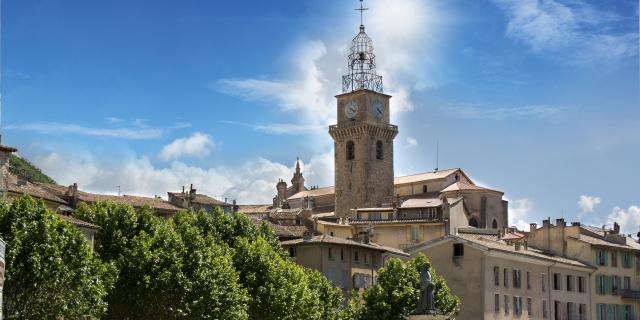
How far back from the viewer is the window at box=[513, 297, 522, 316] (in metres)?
77.0

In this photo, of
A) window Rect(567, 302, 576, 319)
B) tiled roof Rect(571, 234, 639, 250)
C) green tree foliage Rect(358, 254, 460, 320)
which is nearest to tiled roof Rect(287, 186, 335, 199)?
tiled roof Rect(571, 234, 639, 250)

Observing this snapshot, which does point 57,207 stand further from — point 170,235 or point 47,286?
point 47,286

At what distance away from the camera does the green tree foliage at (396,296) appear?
63281 millimetres

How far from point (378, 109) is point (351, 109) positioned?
354 centimetres

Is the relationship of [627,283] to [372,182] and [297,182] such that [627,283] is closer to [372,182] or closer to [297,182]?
[372,182]

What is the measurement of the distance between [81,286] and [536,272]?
45838mm

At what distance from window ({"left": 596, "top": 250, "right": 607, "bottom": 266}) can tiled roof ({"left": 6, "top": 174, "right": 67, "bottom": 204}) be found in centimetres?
4566

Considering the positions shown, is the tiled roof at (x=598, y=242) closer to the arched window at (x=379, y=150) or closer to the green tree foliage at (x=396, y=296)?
the green tree foliage at (x=396, y=296)

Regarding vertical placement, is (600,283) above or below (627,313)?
above

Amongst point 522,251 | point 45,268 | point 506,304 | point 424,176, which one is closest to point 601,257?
point 522,251

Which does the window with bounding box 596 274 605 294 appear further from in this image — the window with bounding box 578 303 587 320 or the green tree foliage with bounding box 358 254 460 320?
the green tree foliage with bounding box 358 254 460 320

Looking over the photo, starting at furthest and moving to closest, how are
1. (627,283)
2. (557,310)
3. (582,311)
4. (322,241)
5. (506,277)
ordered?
(627,283), (582,311), (557,310), (506,277), (322,241)

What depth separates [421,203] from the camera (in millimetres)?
111688

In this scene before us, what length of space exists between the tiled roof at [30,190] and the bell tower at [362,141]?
185 feet
